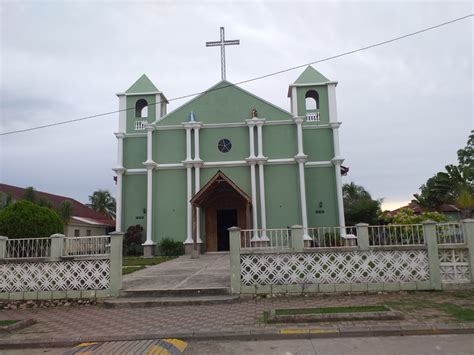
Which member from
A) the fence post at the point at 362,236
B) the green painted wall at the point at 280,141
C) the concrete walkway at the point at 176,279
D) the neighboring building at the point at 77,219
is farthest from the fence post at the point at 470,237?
the neighboring building at the point at 77,219

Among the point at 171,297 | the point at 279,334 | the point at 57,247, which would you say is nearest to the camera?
the point at 279,334

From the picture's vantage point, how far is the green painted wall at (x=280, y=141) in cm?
1883

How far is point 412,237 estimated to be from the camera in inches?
328

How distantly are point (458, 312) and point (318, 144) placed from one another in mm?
13999

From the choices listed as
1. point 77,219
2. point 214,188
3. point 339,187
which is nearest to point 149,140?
point 214,188

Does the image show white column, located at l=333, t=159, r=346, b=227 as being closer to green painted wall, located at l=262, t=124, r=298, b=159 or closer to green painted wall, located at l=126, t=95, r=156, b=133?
green painted wall, located at l=262, t=124, r=298, b=159

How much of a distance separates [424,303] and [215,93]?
15422mm

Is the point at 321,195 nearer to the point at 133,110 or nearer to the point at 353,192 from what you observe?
the point at 133,110

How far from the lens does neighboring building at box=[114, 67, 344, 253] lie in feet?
60.2

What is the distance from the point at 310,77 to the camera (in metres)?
20.4

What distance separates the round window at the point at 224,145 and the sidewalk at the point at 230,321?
480 inches

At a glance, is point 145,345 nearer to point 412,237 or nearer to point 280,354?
point 280,354

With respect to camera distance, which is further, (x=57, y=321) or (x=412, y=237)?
(x=412, y=237)

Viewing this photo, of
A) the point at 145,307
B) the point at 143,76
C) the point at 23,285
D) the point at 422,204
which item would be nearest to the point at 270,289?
the point at 145,307
